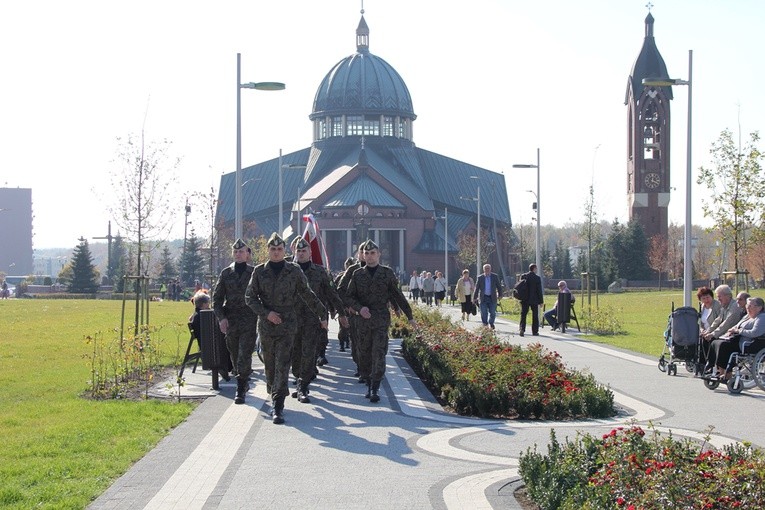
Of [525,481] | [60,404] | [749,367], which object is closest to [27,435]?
[60,404]

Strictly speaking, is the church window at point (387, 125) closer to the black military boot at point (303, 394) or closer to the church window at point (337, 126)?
the church window at point (337, 126)

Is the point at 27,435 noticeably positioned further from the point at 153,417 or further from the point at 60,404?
the point at 60,404

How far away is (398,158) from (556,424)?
89593 millimetres

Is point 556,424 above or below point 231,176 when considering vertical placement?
below

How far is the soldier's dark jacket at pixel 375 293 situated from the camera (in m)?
14.0

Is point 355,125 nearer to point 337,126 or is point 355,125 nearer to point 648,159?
point 337,126

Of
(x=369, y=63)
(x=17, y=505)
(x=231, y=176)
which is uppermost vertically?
(x=369, y=63)

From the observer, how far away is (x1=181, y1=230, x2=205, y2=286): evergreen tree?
277ft

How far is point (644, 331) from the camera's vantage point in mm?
29578

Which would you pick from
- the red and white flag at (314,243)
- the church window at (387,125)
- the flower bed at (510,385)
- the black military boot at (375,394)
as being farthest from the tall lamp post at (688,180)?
the church window at (387,125)

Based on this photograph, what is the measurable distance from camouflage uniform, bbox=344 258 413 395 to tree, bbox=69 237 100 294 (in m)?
63.7

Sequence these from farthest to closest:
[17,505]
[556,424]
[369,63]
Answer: [369,63] < [556,424] < [17,505]

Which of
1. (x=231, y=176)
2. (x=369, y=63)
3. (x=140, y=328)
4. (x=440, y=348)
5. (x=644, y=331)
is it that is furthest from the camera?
(x=231, y=176)

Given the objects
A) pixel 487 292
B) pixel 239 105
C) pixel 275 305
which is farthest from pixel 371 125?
pixel 275 305
